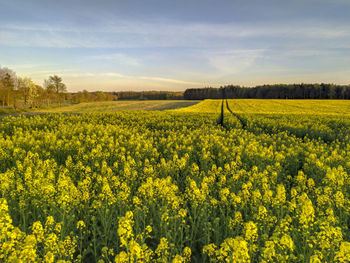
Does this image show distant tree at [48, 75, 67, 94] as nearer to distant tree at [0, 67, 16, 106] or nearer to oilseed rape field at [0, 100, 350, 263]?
distant tree at [0, 67, 16, 106]

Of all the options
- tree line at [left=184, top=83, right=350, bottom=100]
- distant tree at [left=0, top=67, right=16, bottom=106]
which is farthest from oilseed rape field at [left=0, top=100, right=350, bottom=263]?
tree line at [left=184, top=83, right=350, bottom=100]

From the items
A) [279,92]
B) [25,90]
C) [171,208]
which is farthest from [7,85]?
[279,92]

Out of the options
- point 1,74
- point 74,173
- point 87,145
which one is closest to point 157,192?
point 74,173

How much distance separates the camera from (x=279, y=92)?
5600 inches

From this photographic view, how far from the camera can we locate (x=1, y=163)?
10344 mm

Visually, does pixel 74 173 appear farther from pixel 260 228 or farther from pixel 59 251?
pixel 260 228

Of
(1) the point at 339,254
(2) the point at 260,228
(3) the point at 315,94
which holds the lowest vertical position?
(2) the point at 260,228

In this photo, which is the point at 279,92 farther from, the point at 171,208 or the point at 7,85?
the point at 171,208

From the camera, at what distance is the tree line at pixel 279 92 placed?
12556 centimetres

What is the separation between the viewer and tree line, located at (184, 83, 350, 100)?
126m

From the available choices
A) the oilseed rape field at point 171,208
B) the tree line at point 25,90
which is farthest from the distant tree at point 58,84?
the oilseed rape field at point 171,208

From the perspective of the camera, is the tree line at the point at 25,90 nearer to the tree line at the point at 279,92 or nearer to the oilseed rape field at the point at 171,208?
the oilseed rape field at the point at 171,208

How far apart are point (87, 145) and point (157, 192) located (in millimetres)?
8721

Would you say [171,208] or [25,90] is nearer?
[171,208]
